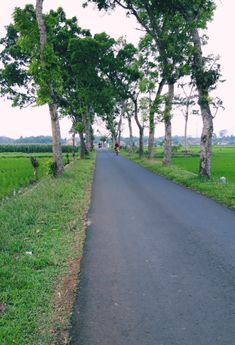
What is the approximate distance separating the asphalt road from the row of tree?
9.73m

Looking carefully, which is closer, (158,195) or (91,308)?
(91,308)

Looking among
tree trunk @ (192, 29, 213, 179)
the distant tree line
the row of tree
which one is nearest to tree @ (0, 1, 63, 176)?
the row of tree

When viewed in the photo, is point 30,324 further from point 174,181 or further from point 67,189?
point 174,181

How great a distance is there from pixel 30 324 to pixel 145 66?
1342 inches

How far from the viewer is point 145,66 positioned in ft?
119

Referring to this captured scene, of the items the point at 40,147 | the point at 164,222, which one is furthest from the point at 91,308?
the point at 40,147

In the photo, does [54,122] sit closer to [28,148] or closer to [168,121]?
[168,121]

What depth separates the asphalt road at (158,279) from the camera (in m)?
4.41

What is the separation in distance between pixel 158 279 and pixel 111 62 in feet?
114

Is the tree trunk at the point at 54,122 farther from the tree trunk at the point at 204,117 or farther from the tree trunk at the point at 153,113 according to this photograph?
the tree trunk at the point at 153,113

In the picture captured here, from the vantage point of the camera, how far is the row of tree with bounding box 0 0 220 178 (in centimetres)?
1970

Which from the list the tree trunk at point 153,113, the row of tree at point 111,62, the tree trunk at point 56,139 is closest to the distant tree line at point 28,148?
the row of tree at point 111,62

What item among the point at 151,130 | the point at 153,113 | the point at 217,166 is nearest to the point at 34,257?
the point at 153,113

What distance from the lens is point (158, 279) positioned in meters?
6.08
